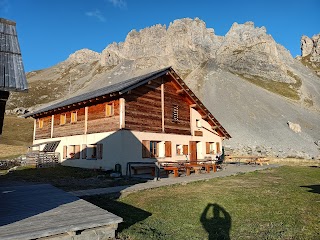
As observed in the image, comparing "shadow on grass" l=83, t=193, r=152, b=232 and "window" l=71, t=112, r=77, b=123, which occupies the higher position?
"window" l=71, t=112, r=77, b=123

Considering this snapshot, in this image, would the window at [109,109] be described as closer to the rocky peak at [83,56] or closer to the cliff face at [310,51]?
the cliff face at [310,51]

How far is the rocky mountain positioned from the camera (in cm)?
5190

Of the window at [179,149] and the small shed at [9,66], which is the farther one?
the window at [179,149]

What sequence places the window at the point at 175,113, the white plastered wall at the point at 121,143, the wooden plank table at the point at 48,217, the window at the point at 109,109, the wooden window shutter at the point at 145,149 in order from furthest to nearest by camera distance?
the window at the point at 175,113 → the wooden window shutter at the point at 145,149 → the window at the point at 109,109 → the white plastered wall at the point at 121,143 → the wooden plank table at the point at 48,217

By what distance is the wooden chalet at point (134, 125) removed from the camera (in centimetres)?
1922

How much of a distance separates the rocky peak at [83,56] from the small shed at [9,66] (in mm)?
171218

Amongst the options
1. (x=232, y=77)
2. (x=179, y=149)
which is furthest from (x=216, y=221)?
(x=232, y=77)

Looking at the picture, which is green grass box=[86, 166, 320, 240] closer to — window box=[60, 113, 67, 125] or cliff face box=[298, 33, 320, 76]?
window box=[60, 113, 67, 125]

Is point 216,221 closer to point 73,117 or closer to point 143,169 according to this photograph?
point 143,169

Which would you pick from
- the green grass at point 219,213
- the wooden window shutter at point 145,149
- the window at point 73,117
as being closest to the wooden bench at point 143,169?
the wooden window shutter at point 145,149

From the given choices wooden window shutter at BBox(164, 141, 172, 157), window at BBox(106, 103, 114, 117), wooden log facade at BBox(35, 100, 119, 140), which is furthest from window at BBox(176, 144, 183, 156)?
window at BBox(106, 103, 114, 117)

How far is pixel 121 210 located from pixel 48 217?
9.48 feet

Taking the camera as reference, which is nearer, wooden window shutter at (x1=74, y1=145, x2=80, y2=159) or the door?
wooden window shutter at (x1=74, y1=145, x2=80, y2=159)

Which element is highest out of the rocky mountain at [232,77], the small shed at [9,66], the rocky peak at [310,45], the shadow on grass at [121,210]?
the rocky peak at [310,45]
